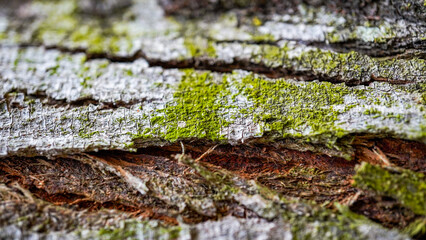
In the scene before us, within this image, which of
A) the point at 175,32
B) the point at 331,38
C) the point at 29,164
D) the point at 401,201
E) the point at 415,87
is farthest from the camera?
the point at 175,32

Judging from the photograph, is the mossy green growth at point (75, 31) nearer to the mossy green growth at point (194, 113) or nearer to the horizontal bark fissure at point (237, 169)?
the mossy green growth at point (194, 113)

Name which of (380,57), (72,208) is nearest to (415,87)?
(380,57)

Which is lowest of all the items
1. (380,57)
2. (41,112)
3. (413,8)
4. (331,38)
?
(41,112)

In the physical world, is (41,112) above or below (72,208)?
above

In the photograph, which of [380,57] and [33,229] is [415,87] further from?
[33,229]

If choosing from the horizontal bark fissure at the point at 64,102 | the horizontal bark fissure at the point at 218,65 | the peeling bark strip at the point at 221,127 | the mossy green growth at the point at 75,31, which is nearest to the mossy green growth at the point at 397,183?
the peeling bark strip at the point at 221,127

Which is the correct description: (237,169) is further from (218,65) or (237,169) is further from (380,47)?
(380,47)

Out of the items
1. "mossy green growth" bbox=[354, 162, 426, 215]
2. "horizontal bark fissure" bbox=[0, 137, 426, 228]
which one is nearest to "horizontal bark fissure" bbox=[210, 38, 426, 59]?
"horizontal bark fissure" bbox=[0, 137, 426, 228]
